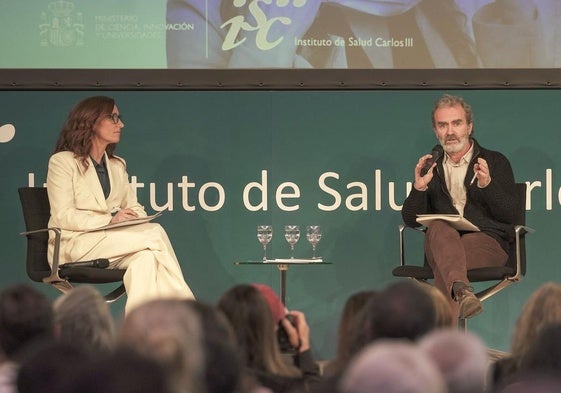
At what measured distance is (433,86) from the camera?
280 inches

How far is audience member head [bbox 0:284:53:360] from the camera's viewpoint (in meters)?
2.71

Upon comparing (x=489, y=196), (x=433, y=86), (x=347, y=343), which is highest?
(x=433, y=86)

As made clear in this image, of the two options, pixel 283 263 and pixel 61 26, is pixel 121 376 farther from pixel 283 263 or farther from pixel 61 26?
pixel 61 26

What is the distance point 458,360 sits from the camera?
1997 mm

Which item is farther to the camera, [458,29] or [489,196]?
[458,29]

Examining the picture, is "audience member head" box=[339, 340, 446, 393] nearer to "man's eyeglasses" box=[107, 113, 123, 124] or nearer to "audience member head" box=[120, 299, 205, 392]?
"audience member head" box=[120, 299, 205, 392]

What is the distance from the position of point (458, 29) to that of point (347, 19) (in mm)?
677

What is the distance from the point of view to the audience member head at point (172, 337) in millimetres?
1963

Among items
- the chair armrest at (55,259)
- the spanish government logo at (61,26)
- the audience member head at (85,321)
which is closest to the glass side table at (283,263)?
the chair armrest at (55,259)

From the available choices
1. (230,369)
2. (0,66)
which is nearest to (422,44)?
(0,66)

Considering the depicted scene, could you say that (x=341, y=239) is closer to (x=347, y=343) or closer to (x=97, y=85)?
(x=97, y=85)

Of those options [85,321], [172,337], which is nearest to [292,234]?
[85,321]

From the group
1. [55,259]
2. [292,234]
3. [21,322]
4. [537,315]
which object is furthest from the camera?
[292,234]

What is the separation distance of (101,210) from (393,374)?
4.75 m
